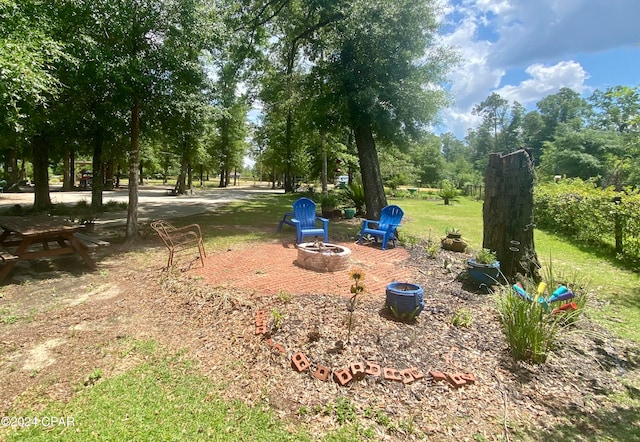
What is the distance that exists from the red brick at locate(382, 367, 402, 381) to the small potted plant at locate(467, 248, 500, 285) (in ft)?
7.89

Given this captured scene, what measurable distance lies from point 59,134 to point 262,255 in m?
7.99

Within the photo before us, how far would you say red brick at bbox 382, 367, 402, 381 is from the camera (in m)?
2.59

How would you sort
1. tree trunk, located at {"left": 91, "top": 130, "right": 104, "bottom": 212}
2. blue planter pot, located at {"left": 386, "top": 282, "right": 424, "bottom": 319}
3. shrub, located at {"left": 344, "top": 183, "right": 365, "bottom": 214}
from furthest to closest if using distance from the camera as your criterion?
shrub, located at {"left": 344, "top": 183, "right": 365, "bottom": 214}, tree trunk, located at {"left": 91, "top": 130, "right": 104, "bottom": 212}, blue planter pot, located at {"left": 386, "top": 282, "right": 424, "bottom": 319}

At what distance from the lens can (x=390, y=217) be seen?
23.4 feet

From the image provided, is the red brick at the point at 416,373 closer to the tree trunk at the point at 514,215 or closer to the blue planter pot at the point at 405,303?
the blue planter pot at the point at 405,303

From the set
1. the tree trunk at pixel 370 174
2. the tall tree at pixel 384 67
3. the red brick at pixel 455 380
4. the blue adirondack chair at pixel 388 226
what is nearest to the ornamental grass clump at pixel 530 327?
the red brick at pixel 455 380

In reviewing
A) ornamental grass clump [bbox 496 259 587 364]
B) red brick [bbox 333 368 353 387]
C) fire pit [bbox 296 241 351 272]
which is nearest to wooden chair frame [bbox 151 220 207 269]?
fire pit [bbox 296 241 351 272]

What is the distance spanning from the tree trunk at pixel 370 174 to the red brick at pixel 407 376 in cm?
709

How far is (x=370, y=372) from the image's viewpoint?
2645 millimetres

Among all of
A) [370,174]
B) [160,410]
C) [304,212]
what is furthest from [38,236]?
[370,174]

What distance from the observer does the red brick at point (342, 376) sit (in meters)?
2.55

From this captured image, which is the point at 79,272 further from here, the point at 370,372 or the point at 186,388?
the point at 370,372

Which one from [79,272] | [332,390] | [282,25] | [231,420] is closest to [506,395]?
[332,390]

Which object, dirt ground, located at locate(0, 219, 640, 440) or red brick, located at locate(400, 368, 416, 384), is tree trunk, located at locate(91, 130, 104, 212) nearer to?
dirt ground, located at locate(0, 219, 640, 440)
